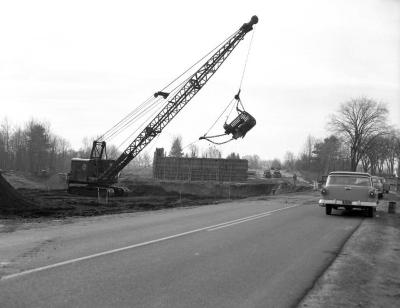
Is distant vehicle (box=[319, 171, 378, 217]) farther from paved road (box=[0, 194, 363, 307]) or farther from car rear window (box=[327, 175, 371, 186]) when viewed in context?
paved road (box=[0, 194, 363, 307])

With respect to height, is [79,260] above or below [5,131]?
below

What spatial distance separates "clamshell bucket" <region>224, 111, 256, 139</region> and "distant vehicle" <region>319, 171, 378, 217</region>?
51.8 ft

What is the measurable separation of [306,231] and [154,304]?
30.1ft

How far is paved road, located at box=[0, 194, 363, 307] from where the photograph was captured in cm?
625

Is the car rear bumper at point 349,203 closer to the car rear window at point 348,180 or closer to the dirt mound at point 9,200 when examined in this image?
the car rear window at point 348,180

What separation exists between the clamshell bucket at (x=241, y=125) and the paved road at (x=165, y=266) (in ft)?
71.4

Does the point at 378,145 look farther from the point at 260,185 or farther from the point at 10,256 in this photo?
the point at 10,256

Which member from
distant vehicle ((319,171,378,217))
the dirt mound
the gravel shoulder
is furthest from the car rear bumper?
the dirt mound

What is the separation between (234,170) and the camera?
73688mm

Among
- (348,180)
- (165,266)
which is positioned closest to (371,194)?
(348,180)

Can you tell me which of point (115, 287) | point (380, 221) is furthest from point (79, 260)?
point (380, 221)

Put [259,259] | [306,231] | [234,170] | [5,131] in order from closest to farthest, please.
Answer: [259,259] → [306,231] → [234,170] → [5,131]

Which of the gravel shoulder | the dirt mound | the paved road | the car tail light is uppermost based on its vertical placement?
the car tail light

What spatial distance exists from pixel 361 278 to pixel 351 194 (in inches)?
477
